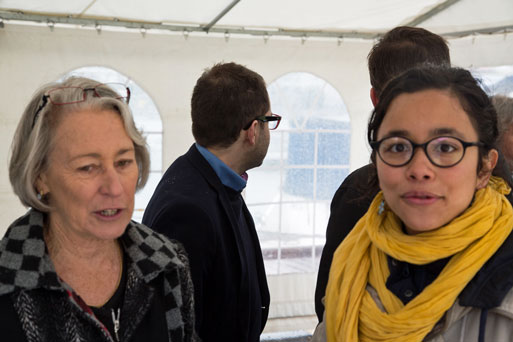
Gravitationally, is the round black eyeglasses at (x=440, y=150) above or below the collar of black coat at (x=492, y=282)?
above

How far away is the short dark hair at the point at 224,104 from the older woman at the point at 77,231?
2.39 feet

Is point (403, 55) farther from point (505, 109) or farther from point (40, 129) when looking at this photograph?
point (40, 129)

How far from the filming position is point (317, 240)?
5488mm

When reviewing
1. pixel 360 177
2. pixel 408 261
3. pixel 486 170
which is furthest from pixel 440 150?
pixel 360 177

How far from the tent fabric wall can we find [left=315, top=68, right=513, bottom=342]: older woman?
332 cm

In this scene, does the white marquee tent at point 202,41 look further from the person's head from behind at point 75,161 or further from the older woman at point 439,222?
the older woman at point 439,222

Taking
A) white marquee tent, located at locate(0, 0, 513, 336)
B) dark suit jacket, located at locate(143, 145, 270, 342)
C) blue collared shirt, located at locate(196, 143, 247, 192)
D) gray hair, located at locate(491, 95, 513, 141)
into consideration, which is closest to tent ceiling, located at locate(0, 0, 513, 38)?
white marquee tent, located at locate(0, 0, 513, 336)

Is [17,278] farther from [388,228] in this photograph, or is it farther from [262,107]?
[262,107]

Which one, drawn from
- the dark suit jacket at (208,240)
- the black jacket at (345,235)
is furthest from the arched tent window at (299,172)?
the black jacket at (345,235)

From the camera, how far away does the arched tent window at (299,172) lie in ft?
16.7

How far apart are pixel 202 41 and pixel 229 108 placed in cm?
245

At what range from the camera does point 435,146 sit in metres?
1.18

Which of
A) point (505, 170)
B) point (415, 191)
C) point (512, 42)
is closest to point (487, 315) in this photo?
point (415, 191)

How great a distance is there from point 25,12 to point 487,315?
12.5ft
